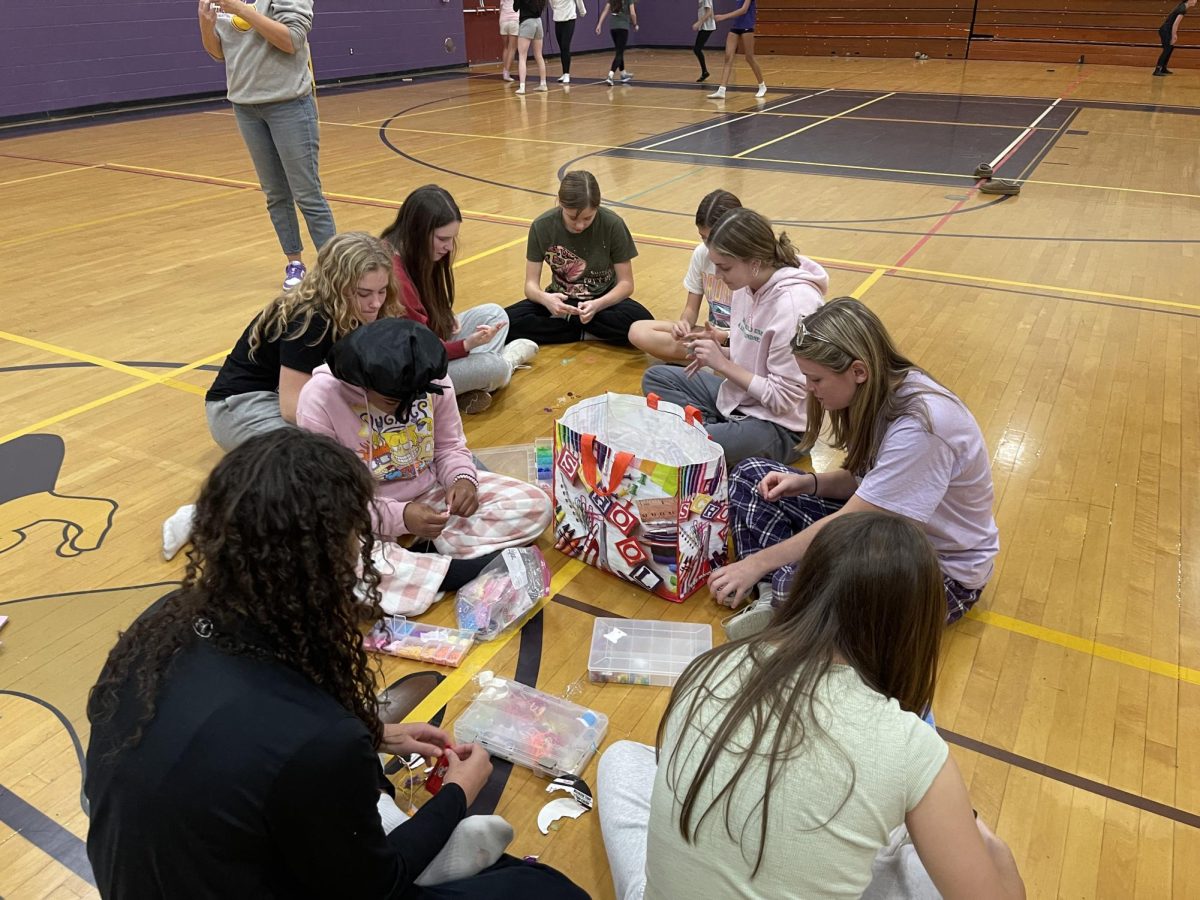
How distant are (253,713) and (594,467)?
1555 millimetres

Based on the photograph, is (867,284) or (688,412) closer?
(688,412)

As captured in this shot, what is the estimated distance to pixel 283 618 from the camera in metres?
1.20

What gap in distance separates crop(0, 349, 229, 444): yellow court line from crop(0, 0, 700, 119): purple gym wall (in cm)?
790

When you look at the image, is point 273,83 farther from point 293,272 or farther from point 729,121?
point 729,121

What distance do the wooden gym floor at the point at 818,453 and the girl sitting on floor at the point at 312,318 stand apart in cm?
43

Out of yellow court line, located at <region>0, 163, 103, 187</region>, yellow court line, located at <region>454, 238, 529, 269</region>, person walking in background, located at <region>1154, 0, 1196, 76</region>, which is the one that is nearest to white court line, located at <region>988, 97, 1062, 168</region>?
person walking in background, located at <region>1154, 0, 1196, 76</region>

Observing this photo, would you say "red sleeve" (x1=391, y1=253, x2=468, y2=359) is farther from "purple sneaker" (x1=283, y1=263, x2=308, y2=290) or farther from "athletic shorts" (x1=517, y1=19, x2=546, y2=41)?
"athletic shorts" (x1=517, y1=19, x2=546, y2=41)

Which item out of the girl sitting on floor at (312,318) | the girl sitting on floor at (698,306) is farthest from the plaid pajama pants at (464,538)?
the girl sitting on floor at (698,306)

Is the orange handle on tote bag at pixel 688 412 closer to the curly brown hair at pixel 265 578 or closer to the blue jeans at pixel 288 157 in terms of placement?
the curly brown hair at pixel 265 578

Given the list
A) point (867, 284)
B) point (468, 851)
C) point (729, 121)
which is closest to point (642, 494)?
point (468, 851)

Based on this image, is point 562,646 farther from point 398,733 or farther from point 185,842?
point 185,842

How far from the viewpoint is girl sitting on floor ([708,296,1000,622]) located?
83.8 inches

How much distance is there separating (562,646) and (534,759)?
426 millimetres

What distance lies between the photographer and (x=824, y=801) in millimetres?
1117
